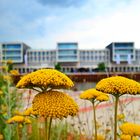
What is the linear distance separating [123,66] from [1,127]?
105 meters

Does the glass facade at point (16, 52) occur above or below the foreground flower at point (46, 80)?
above

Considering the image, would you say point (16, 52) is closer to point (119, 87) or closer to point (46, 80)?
point (119, 87)

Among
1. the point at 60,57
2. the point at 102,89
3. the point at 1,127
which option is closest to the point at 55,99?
the point at 102,89

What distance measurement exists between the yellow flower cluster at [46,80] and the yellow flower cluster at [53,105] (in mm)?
38

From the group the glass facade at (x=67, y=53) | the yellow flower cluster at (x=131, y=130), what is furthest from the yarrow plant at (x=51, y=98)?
the glass facade at (x=67, y=53)

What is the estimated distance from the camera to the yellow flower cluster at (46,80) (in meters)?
1.22

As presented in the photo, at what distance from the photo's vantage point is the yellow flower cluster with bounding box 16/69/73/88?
1.22 meters

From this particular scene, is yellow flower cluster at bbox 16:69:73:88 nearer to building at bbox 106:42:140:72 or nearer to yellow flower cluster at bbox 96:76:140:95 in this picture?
yellow flower cluster at bbox 96:76:140:95

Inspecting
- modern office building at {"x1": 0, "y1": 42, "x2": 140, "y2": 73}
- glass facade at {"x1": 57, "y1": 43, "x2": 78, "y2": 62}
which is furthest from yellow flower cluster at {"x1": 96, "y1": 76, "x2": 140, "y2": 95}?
glass facade at {"x1": 57, "y1": 43, "x2": 78, "y2": 62}

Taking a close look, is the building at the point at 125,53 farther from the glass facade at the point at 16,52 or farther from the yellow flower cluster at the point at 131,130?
the yellow flower cluster at the point at 131,130

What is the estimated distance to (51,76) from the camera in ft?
4.06

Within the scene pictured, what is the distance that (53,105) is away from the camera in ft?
4.05

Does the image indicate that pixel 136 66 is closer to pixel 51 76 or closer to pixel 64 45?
pixel 64 45

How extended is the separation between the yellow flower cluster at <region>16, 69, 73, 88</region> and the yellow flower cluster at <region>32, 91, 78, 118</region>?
1.5 inches
